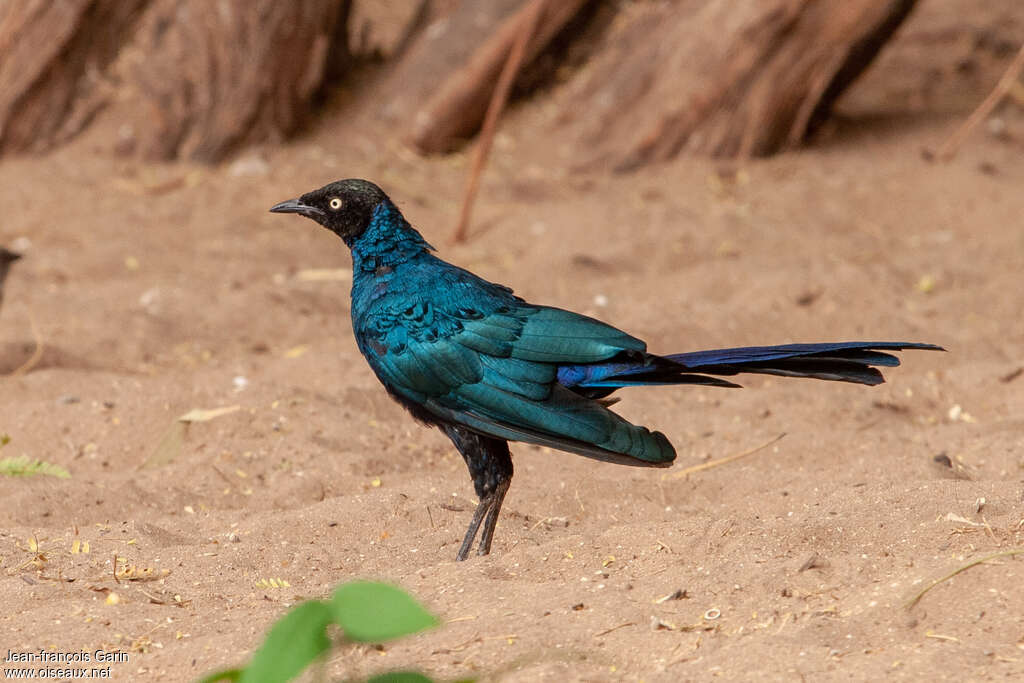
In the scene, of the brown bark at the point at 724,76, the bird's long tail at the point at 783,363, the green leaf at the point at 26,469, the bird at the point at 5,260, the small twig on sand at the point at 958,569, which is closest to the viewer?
the small twig on sand at the point at 958,569

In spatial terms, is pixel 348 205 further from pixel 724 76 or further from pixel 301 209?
pixel 724 76

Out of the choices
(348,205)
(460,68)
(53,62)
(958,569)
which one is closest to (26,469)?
(348,205)

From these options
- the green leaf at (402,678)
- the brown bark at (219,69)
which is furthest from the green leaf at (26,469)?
the brown bark at (219,69)

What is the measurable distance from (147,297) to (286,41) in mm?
2672

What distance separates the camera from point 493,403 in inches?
142

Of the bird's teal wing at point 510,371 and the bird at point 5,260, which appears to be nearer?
the bird's teal wing at point 510,371

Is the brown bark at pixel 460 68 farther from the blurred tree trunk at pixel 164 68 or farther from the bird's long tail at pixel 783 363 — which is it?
the bird's long tail at pixel 783 363

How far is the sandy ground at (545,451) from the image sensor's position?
9.75 feet

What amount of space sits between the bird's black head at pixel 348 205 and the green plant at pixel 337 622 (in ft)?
6.97

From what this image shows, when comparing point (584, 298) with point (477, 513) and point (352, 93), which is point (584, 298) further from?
point (352, 93)

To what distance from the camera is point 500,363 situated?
12.1 feet

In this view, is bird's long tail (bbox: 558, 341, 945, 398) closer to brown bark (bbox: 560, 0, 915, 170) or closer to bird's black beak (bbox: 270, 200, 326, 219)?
bird's black beak (bbox: 270, 200, 326, 219)

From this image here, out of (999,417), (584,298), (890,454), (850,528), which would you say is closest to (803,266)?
(584,298)

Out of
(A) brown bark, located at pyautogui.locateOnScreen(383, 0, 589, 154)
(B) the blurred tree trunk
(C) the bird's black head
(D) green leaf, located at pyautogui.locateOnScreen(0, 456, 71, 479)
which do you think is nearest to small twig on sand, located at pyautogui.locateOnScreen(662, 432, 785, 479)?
(C) the bird's black head
